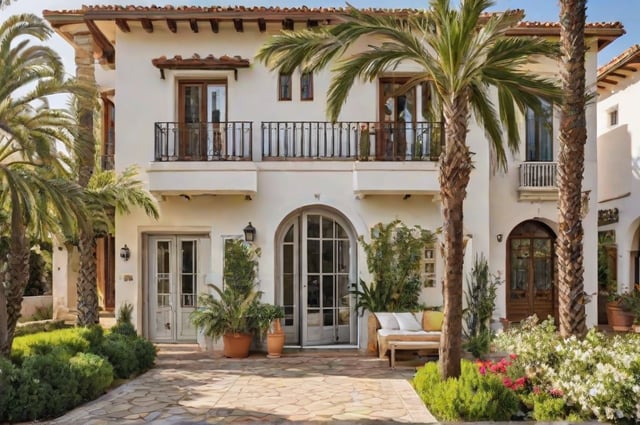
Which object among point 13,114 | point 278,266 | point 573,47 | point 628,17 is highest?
point 628,17

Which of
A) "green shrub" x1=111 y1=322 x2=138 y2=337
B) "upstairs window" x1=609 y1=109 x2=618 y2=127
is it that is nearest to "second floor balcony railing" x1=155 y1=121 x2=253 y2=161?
"green shrub" x1=111 y1=322 x2=138 y2=337

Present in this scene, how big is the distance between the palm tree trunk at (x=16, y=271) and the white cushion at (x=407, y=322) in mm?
6959

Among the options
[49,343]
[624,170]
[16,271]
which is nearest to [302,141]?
[16,271]

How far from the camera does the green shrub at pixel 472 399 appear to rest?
7289mm

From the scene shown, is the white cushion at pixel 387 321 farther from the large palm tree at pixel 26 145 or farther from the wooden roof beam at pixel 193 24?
the wooden roof beam at pixel 193 24

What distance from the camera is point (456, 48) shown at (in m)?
8.09

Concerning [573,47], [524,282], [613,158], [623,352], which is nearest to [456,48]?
[573,47]

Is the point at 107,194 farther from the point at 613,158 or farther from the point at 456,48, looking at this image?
the point at 613,158

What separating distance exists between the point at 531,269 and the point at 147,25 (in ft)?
37.5

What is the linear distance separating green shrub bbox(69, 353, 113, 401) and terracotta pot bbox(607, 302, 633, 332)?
1373 centimetres

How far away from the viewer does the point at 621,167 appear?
1920 centimetres

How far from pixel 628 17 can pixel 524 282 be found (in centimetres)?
698

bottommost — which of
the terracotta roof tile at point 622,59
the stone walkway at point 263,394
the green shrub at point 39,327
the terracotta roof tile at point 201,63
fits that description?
the stone walkway at point 263,394

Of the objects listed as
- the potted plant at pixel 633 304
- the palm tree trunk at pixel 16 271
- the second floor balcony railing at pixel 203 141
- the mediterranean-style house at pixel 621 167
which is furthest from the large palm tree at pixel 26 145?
the mediterranean-style house at pixel 621 167
